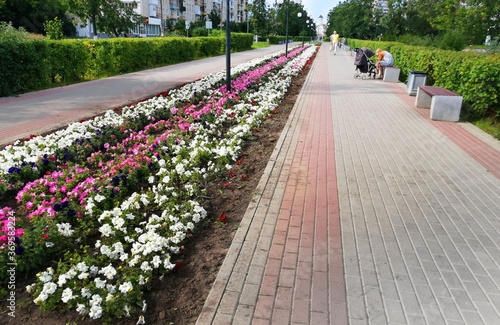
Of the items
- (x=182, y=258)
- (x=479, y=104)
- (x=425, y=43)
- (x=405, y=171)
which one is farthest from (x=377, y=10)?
(x=182, y=258)

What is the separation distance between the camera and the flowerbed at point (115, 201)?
2.84 meters

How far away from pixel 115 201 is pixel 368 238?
8.73 feet

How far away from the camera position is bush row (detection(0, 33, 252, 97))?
34.8 feet

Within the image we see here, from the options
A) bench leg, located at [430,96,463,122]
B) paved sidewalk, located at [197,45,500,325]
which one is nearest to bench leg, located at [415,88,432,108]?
bench leg, located at [430,96,463,122]

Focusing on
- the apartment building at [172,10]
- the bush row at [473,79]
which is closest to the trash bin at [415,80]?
the bush row at [473,79]

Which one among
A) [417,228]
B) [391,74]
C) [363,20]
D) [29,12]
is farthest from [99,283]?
[29,12]

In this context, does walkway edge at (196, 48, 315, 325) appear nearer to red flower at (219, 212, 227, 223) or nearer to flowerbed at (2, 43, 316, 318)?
red flower at (219, 212, 227, 223)

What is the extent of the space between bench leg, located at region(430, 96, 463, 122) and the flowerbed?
4080 millimetres

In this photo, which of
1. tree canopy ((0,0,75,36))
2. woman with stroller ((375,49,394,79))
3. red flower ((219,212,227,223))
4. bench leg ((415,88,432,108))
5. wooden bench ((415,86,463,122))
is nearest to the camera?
red flower ((219,212,227,223))

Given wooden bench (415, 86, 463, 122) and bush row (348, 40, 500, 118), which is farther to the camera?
wooden bench (415, 86, 463, 122)

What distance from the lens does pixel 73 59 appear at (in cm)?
1328

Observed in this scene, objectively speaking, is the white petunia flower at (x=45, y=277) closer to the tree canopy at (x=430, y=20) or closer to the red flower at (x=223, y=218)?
the red flower at (x=223, y=218)

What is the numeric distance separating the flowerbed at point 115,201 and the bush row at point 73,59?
5.01 m

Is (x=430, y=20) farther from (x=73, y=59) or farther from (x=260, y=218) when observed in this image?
(x=260, y=218)
